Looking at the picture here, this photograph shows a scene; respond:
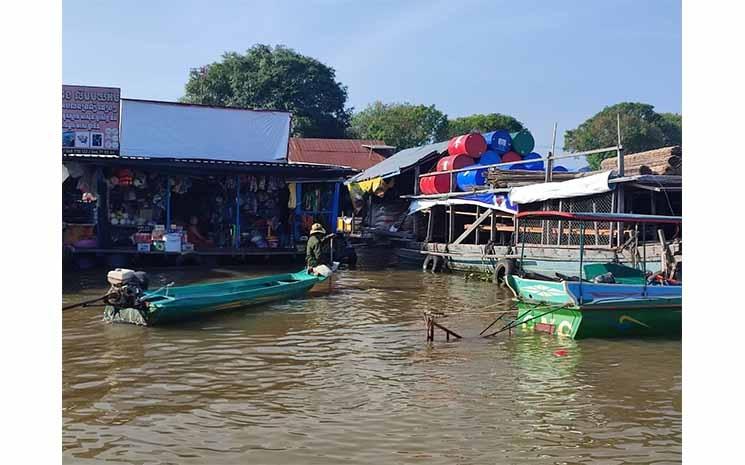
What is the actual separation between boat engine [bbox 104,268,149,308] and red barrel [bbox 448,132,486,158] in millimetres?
12415

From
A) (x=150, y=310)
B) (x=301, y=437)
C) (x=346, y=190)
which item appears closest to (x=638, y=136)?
(x=346, y=190)

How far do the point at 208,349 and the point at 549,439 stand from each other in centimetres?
490

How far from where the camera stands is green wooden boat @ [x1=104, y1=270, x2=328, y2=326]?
10352mm

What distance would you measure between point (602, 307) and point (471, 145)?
11.5 meters

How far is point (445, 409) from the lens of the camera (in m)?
6.74

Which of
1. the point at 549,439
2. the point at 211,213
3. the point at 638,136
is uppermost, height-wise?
the point at 638,136

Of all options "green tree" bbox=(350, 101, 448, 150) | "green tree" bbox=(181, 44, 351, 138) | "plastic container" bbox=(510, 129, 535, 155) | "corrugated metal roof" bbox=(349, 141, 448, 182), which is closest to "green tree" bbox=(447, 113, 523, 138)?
"green tree" bbox=(350, 101, 448, 150)

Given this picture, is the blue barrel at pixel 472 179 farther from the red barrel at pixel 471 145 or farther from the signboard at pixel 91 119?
the signboard at pixel 91 119

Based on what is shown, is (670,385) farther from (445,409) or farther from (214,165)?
(214,165)

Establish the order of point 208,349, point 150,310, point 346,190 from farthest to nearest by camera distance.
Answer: point 346,190 < point 150,310 < point 208,349

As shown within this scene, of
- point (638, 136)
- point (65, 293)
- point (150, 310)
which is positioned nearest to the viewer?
point (150, 310)

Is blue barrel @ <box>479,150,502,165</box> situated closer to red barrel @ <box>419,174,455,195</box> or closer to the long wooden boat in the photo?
red barrel @ <box>419,174,455,195</box>

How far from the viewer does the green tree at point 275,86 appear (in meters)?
39.0

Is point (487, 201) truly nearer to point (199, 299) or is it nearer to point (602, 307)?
point (602, 307)
